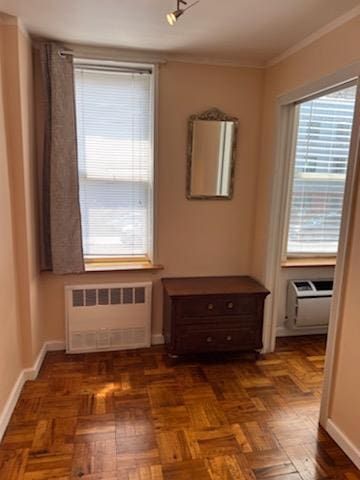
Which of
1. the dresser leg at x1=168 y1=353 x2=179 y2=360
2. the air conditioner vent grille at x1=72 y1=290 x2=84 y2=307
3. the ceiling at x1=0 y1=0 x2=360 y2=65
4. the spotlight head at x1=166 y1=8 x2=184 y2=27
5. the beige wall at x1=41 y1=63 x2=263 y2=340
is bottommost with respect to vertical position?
the dresser leg at x1=168 y1=353 x2=179 y2=360

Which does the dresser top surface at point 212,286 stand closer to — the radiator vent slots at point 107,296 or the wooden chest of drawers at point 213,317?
the wooden chest of drawers at point 213,317

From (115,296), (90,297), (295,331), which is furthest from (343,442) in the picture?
(90,297)

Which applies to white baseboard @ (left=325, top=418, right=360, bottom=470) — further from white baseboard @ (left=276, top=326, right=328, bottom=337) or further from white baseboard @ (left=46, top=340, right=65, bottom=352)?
white baseboard @ (left=46, top=340, right=65, bottom=352)

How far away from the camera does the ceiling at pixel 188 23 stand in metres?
1.91

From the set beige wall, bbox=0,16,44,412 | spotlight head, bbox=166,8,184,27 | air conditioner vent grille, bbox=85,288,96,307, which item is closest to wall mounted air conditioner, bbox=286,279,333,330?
air conditioner vent grille, bbox=85,288,96,307

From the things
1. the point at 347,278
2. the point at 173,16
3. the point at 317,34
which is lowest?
the point at 347,278

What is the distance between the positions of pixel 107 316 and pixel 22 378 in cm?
76

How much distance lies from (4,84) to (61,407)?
6.58 ft

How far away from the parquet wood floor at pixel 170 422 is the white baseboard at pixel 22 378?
46 mm

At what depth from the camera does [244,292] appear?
2.78 meters

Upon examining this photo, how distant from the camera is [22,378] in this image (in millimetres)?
2486

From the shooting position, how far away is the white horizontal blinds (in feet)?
9.09

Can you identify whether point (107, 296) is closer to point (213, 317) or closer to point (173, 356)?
point (173, 356)

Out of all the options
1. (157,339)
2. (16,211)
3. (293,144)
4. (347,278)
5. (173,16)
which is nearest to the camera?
(173,16)
